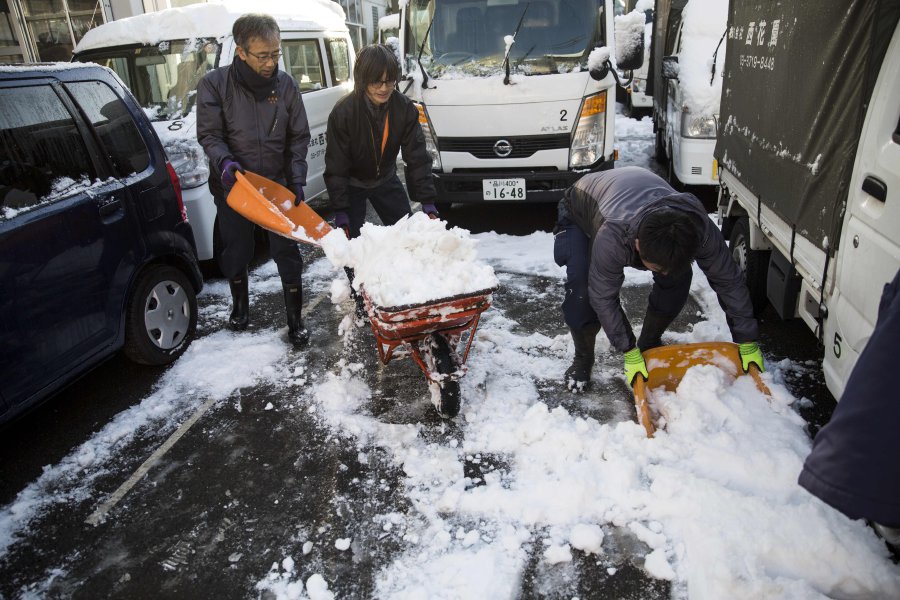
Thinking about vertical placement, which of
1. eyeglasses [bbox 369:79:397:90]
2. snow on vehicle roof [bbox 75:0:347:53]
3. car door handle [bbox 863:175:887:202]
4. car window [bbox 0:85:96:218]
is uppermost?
snow on vehicle roof [bbox 75:0:347:53]

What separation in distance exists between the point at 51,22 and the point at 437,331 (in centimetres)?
1176

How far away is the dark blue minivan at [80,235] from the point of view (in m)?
2.89

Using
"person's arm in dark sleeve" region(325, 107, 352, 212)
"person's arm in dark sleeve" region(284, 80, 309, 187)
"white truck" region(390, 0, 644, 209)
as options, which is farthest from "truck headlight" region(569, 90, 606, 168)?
"person's arm in dark sleeve" region(284, 80, 309, 187)

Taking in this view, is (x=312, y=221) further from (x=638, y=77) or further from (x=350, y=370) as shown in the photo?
(x=638, y=77)

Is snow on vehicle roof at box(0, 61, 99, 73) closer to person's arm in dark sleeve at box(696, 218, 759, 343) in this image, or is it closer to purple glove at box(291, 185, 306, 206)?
purple glove at box(291, 185, 306, 206)

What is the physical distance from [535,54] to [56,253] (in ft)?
15.3

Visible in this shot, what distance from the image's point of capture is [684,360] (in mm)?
3199

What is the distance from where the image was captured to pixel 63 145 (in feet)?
10.8

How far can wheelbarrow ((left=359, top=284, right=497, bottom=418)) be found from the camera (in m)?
2.92

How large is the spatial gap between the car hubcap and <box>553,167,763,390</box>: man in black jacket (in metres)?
2.55

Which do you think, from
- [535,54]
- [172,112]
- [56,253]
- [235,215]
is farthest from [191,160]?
[535,54]

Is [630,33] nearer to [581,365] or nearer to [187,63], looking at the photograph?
[581,365]

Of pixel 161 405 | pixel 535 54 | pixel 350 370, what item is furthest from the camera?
pixel 535 54

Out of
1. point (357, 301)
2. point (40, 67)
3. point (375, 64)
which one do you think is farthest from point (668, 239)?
point (40, 67)
